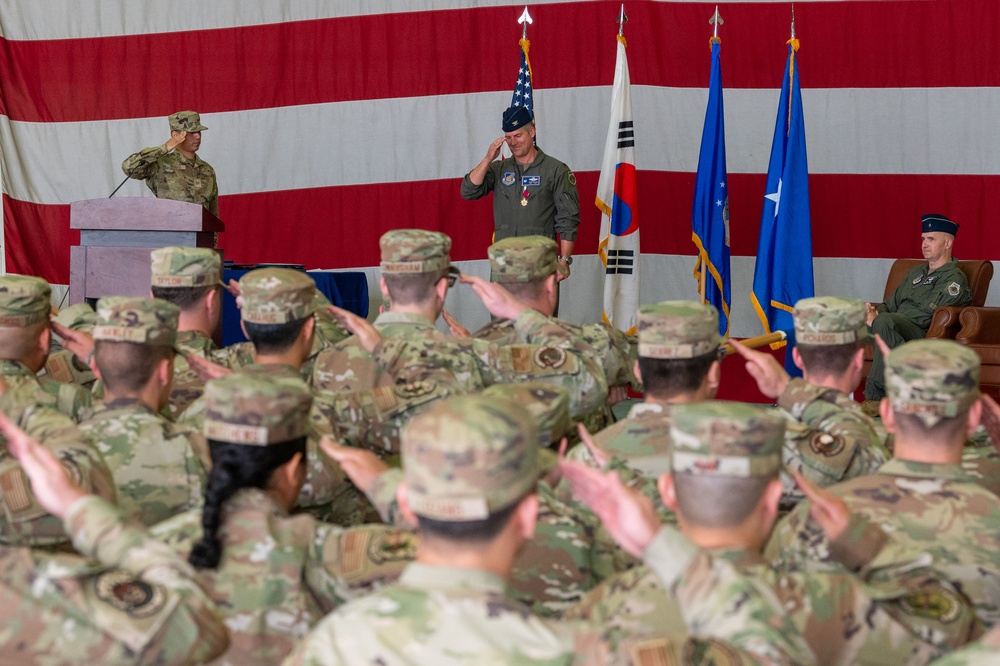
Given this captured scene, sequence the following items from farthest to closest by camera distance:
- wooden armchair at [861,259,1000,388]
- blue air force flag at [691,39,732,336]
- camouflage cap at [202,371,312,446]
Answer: blue air force flag at [691,39,732,336], wooden armchair at [861,259,1000,388], camouflage cap at [202,371,312,446]

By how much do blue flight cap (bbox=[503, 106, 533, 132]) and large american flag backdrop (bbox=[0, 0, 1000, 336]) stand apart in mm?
945

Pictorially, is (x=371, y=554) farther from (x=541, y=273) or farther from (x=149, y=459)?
(x=541, y=273)

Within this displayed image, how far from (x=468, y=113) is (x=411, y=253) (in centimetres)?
412

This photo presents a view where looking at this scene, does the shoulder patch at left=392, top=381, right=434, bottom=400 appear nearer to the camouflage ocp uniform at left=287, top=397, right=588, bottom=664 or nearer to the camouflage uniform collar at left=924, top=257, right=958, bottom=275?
the camouflage ocp uniform at left=287, top=397, right=588, bottom=664

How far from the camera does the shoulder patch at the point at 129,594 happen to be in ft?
4.53

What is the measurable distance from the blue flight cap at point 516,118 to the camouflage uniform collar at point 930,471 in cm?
425

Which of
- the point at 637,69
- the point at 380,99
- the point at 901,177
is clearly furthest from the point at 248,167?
the point at 901,177

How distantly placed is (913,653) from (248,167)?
637 cm

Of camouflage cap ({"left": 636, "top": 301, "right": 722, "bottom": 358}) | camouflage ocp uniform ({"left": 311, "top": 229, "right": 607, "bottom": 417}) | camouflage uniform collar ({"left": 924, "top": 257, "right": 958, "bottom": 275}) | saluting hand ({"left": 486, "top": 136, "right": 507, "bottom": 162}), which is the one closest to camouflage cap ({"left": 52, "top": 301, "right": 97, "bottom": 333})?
camouflage ocp uniform ({"left": 311, "top": 229, "right": 607, "bottom": 417})

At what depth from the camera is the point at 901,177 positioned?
261 inches

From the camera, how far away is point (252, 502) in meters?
1.69

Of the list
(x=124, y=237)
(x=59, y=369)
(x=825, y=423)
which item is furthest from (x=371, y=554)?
(x=124, y=237)

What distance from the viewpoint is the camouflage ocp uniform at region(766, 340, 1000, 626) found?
6.00 ft

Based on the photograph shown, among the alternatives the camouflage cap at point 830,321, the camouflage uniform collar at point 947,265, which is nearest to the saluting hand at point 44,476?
the camouflage cap at point 830,321
